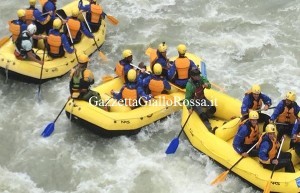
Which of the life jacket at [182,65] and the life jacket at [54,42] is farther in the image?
the life jacket at [54,42]

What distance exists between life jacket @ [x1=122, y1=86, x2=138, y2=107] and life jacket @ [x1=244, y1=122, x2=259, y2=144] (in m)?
1.99

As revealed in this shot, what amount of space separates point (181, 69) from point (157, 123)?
1047mm

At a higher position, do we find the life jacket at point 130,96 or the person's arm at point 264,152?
the person's arm at point 264,152

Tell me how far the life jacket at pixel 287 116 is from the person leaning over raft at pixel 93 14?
4.57 meters

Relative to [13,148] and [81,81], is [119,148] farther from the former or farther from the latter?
[13,148]

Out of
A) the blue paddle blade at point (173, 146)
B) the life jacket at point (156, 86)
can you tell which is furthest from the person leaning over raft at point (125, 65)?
the blue paddle blade at point (173, 146)

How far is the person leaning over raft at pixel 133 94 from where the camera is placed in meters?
7.75

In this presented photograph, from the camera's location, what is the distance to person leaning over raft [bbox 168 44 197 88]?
8.15 metres

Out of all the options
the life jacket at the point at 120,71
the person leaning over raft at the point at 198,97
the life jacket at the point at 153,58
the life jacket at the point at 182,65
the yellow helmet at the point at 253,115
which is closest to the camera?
the yellow helmet at the point at 253,115

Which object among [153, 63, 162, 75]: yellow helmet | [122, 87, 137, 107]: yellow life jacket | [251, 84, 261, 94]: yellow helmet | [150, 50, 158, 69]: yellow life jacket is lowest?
[122, 87, 137, 107]: yellow life jacket

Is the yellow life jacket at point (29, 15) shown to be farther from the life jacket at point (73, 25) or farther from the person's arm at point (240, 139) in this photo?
the person's arm at point (240, 139)

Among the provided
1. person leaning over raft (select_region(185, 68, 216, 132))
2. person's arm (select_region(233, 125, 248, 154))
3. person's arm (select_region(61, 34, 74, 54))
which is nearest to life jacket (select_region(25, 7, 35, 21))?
person's arm (select_region(61, 34, 74, 54))

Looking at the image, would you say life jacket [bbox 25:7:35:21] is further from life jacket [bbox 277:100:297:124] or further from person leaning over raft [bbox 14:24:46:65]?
life jacket [bbox 277:100:297:124]

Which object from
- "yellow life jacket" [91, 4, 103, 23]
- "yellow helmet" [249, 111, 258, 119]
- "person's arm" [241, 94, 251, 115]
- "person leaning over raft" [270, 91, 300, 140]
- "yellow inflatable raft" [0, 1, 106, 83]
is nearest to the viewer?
"yellow helmet" [249, 111, 258, 119]
